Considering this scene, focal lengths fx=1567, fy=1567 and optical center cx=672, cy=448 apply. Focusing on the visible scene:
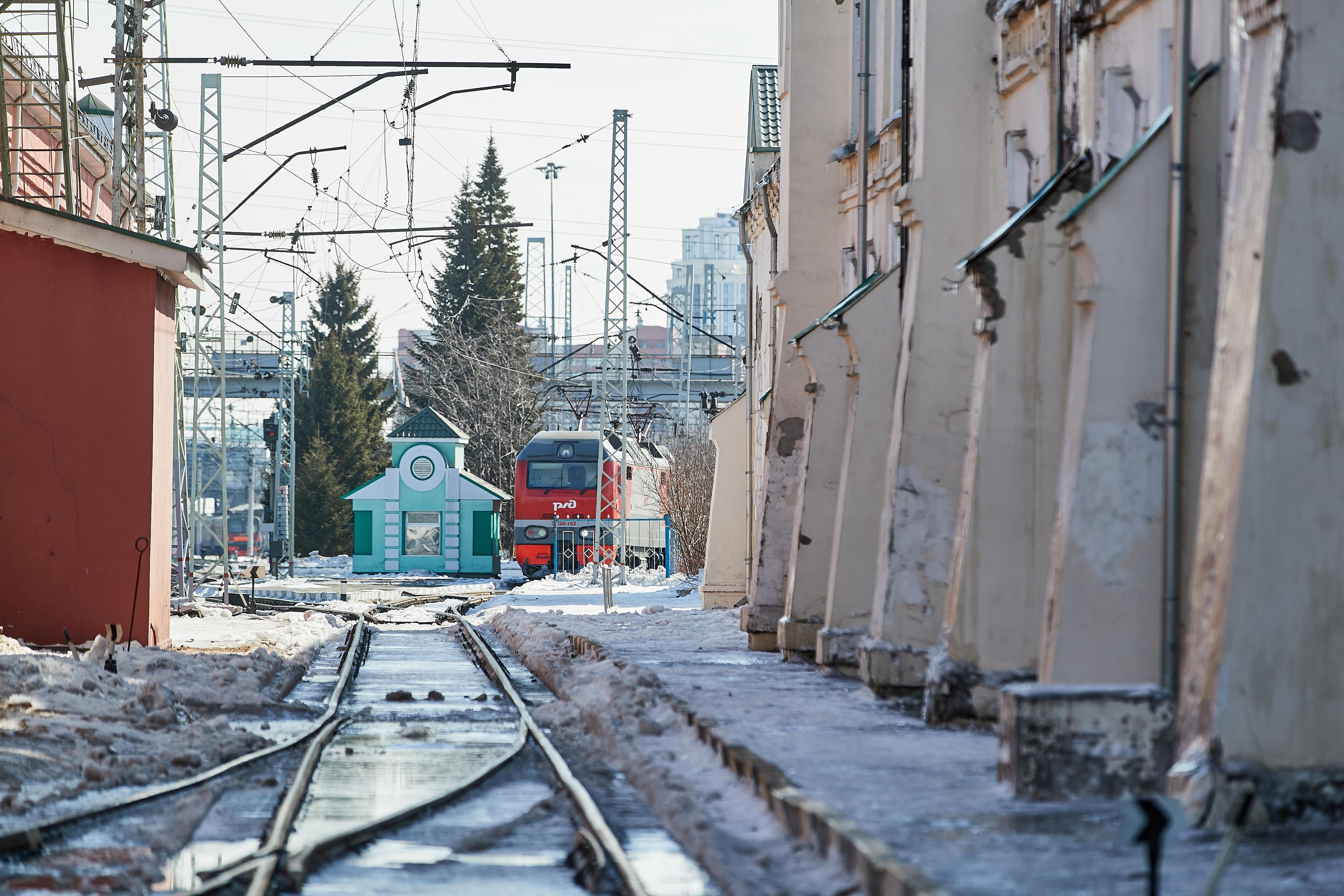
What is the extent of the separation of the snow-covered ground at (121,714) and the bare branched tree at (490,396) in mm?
56216

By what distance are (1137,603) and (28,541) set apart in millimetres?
12851

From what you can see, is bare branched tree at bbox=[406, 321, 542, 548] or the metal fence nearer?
the metal fence

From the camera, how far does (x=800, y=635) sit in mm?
16078

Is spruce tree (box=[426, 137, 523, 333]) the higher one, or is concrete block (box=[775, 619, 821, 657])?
spruce tree (box=[426, 137, 523, 333])

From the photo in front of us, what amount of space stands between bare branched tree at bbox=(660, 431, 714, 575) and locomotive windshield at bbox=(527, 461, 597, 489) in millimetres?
5147

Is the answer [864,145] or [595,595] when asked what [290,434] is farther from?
[864,145]

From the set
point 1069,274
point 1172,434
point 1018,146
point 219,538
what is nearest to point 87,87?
point 1018,146

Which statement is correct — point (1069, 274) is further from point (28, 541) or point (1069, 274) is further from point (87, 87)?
point (87, 87)

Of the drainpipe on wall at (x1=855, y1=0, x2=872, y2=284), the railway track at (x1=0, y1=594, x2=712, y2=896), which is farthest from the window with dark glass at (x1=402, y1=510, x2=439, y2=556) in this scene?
the railway track at (x1=0, y1=594, x2=712, y2=896)

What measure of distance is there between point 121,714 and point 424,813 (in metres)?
4.13

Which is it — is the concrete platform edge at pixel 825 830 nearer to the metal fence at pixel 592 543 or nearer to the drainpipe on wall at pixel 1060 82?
the drainpipe on wall at pixel 1060 82

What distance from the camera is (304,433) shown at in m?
73.2

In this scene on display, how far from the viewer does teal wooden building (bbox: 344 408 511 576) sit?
166 ft

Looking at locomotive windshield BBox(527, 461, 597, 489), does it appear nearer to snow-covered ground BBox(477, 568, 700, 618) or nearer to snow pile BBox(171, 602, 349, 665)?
snow-covered ground BBox(477, 568, 700, 618)
